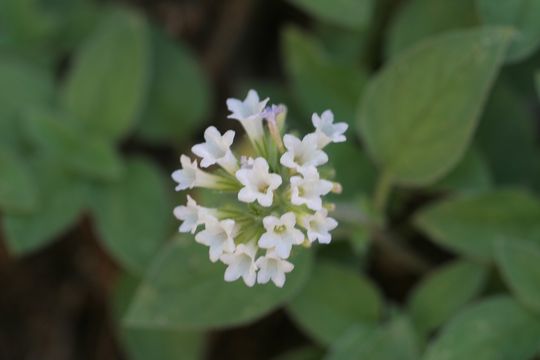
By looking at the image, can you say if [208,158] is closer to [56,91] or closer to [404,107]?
[404,107]

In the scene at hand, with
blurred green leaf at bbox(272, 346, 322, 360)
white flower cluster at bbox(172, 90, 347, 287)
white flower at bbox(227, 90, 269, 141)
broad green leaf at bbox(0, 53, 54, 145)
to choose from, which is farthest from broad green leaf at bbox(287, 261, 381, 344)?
broad green leaf at bbox(0, 53, 54, 145)

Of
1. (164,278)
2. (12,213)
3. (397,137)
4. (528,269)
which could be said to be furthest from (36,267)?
(528,269)

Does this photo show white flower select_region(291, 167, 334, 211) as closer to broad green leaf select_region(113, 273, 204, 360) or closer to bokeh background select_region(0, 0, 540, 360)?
bokeh background select_region(0, 0, 540, 360)

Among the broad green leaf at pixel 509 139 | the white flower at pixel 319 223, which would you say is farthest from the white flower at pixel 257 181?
the broad green leaf at pixel 509 139

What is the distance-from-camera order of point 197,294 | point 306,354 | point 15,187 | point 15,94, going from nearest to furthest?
1. point 197,294
2. point 15,187
3. point 306,354
4. point 15,94

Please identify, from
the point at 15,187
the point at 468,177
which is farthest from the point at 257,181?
the point at 15,187

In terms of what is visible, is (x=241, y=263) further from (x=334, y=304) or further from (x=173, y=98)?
(x=173, y=98)
